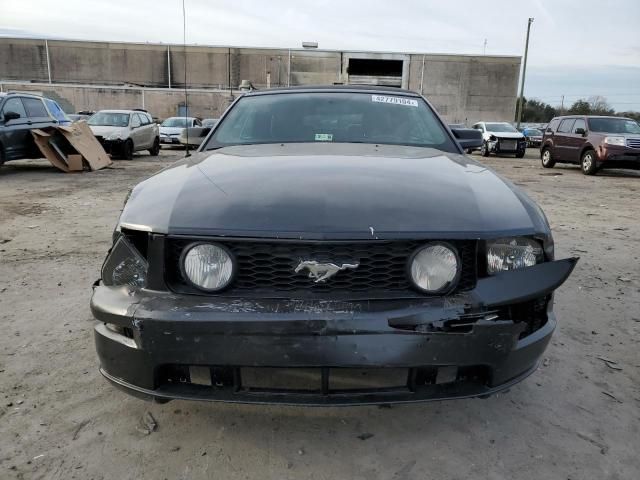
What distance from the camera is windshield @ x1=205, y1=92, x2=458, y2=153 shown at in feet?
9.36

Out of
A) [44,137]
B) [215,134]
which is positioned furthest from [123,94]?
[215,134]

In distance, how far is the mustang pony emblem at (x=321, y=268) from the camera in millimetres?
1644

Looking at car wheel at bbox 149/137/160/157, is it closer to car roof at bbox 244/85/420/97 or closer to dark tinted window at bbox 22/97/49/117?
dark tinted window at bbox 22/97/49/117

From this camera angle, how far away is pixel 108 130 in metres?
13.8

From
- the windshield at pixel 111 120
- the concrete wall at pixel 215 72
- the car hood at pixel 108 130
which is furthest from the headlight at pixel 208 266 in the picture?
the concrete wall at pixel 215 72

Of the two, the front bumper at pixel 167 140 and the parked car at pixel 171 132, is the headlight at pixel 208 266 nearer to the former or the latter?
the parked car at pixel 171 132

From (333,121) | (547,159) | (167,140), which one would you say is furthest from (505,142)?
(333,121)

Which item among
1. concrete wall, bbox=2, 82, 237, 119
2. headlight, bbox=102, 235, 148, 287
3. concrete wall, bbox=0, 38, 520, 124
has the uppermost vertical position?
concrete wall, bbox=0, 38, 520, 124

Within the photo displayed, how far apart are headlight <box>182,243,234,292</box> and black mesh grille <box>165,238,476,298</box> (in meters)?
0.03

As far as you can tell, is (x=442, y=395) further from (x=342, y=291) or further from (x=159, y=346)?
(x=159, y=346)

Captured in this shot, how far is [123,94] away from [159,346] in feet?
127

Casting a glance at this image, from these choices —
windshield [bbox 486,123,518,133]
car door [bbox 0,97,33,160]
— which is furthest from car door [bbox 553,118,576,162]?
car door [bbox 0,97,33,160]

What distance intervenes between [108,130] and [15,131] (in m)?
3.84

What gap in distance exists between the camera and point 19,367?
2504 mm
